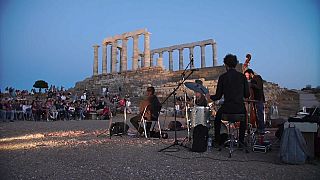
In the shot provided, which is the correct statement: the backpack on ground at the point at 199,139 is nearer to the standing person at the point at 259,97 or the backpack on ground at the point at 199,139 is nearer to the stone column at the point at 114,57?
the standing person at the point at 259,97

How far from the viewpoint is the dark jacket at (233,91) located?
5.23 metres

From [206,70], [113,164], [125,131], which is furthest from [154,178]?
[206,70]

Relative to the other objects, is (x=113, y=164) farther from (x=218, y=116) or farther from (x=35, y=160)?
(x=218, y=116)

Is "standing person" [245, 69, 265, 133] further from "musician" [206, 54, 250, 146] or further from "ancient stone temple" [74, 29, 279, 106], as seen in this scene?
"ancient stone temple" [74, 29, 279, 106]

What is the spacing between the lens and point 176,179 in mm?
3293

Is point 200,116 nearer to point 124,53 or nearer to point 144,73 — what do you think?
point 144,73

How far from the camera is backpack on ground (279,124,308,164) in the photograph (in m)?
4.33

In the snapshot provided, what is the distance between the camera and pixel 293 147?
440cm

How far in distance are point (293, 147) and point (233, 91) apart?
1474 millimetres

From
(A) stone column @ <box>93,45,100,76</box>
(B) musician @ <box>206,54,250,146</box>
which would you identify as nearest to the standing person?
(B) musician @ <box>206,54,250,146</box>

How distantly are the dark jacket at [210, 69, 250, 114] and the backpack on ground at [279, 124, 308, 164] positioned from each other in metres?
0.99

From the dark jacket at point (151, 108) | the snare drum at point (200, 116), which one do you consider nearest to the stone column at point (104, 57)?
the dark jacket at point (151, 108)

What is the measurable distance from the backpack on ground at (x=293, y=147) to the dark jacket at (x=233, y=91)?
0.99 metres

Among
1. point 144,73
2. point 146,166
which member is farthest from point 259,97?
point 144,73
